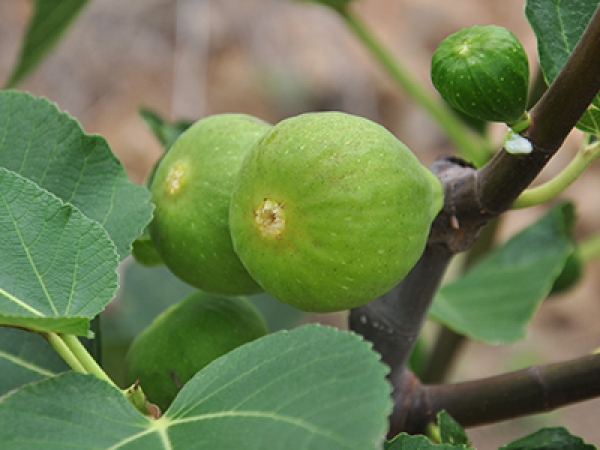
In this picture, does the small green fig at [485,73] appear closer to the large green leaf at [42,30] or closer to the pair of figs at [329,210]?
the pair of figs at [329,210]

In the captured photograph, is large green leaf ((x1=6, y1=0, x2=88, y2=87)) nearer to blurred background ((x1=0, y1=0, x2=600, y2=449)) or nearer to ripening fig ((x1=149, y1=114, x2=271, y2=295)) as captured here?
ripening fig ((x1=149, y1=114, x2=271, y2=295))

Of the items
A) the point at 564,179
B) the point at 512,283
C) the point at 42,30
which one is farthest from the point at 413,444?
the point at 42,30

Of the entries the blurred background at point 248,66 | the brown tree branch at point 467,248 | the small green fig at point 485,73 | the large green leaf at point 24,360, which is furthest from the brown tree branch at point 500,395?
the blurred background at point 248,66

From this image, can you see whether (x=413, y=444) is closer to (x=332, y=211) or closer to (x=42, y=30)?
(x=332, y=211)

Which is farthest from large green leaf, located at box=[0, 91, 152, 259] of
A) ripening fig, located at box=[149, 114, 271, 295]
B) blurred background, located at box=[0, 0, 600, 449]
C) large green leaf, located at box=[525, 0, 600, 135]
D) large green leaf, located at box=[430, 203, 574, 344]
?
blurred background, located at box=[0, 0, 600, 449]

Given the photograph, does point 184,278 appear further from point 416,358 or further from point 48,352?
point 416,358

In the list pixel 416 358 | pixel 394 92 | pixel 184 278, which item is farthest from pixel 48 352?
pixel 394 92
